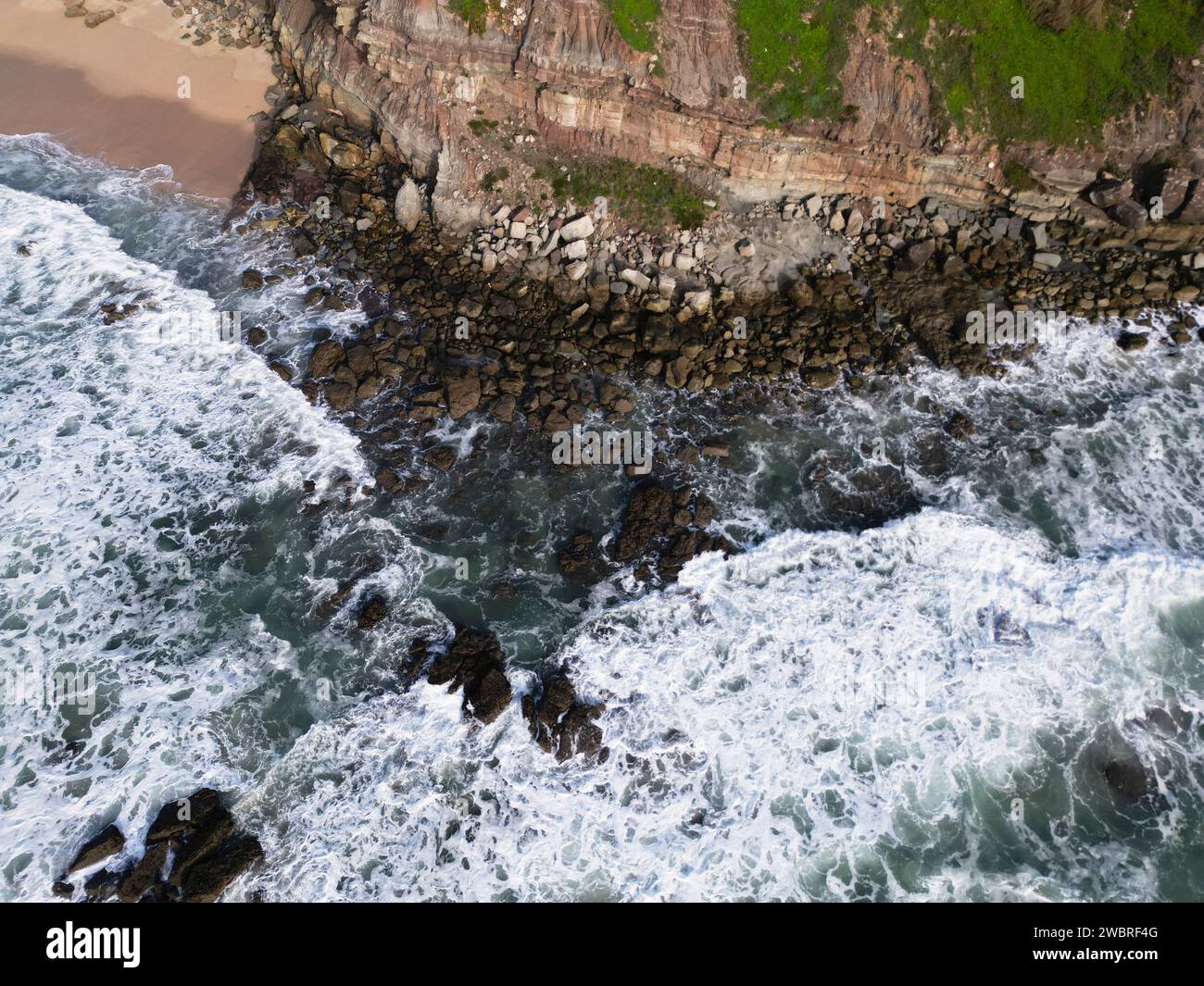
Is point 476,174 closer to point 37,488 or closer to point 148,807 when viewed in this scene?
point 37,488

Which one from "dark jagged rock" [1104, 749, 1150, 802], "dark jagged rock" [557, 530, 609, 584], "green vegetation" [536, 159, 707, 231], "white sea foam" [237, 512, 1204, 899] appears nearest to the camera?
"white sea foam" [237, 512, 1204, 899]

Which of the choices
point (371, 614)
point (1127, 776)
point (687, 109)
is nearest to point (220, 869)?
point (371, 614)

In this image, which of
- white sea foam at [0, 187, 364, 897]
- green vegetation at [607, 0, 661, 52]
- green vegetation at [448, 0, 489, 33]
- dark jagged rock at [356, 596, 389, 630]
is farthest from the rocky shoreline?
green vegetation at [607, 0, 661, 52]

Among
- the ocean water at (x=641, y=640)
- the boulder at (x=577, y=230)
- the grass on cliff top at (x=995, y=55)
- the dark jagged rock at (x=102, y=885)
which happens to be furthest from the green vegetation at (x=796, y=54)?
the dark jagged rock at (x=102, y=885)

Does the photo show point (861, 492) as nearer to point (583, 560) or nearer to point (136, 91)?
point (583, 560)

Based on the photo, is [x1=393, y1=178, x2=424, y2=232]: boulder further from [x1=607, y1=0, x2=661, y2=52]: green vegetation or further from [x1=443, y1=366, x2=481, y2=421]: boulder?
[x1=607, y1=0, x2=661, y2=52]: green vegetation
